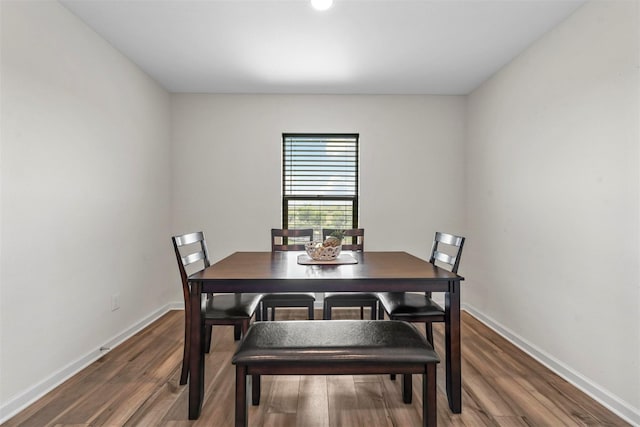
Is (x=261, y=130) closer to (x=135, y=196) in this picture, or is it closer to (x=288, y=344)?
(x=135, y=196)

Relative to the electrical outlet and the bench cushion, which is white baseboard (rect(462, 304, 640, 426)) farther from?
the electrical outlet

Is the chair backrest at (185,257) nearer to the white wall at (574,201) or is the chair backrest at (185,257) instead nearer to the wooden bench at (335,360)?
the wooden bench at (335,360)

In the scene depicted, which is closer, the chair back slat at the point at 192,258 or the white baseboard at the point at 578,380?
the white baseboard at the point at 578,380

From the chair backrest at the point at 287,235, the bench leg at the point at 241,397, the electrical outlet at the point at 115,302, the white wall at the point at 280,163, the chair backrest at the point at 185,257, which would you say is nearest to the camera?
the bench leg at the point at 241,397

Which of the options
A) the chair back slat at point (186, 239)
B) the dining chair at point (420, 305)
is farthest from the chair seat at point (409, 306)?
the chair back slat at point (186, 239)

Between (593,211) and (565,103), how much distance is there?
797mm

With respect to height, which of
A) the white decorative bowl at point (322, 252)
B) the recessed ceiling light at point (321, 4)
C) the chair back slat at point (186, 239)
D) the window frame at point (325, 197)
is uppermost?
the recessed ceiling light at point (321, 4)

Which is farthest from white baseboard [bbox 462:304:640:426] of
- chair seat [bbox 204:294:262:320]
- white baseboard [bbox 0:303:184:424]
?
white baseboard [bbox 0:303:184:424]

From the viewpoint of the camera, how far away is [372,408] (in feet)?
6.04

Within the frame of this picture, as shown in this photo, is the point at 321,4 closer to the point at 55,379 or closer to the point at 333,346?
the point at 333,346

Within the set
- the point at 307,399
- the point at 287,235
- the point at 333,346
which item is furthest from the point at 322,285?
the point at 287,235

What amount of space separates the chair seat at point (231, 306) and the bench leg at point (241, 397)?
65 cm

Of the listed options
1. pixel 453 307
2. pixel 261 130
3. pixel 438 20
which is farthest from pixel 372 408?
pixel 261 130

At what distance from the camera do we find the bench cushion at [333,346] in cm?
142
